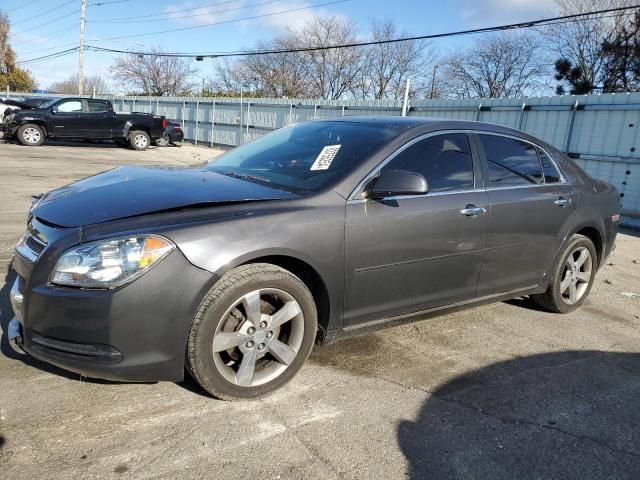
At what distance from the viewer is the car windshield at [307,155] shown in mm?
3373

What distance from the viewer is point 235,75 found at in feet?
197

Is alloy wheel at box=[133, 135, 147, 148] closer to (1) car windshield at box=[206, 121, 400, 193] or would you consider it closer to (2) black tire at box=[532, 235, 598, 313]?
(1) car windshield at box=[206, 121, 400, 193]

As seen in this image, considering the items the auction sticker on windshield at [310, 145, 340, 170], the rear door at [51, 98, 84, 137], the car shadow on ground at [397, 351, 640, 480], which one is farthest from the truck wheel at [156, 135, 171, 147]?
the car shadow on ground at [397, 351, 640, 480]

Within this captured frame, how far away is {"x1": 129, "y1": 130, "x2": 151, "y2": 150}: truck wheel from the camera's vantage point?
20.0m

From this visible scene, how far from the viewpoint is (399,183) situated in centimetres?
313

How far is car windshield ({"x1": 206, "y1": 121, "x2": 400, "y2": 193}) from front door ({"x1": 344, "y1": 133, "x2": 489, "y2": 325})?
230mm

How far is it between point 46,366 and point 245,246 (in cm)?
147

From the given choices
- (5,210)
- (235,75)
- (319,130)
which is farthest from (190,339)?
(235,75)

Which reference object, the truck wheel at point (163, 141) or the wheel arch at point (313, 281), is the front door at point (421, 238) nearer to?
the wheel arch at point (313, 281)

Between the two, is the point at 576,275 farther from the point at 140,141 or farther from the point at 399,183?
the point at 140,141

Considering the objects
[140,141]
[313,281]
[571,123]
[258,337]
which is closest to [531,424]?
[313,281]

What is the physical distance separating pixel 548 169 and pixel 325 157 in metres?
2.13

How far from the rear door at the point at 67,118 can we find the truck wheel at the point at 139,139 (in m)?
1.85

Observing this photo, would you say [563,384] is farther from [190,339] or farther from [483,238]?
A: [190,339]
